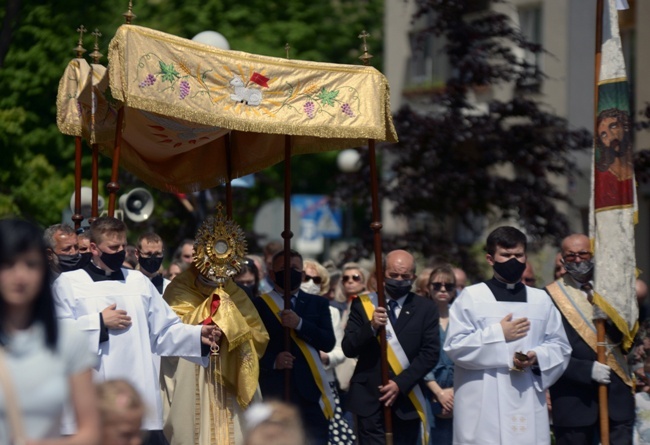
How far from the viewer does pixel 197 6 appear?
92.2ft

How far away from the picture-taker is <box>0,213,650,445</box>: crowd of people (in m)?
7.74

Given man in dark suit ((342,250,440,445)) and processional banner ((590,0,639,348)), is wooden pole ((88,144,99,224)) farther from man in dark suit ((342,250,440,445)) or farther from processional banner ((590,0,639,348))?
processional banner ((590,0,639,348))

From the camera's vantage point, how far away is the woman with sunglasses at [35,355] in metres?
4.16

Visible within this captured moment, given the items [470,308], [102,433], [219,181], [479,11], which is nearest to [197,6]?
[479,11]

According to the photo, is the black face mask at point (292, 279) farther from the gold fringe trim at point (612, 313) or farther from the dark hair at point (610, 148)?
the dark hair at point (610, 148)

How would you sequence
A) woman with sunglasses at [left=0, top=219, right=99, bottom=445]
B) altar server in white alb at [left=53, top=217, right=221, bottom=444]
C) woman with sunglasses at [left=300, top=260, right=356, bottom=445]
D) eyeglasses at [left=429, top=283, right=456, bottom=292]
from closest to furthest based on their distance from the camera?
woman with sunglasses at [left=0, top=219, right=99, bottom=445] → altar server in white alb at [left=53, top=217, right=221, bottom=444] → eyeglasses at [left=429, top=283, right=456, bottom=292] → woman with sunglasses at [left=300, top=260, right=356, bottom=445]

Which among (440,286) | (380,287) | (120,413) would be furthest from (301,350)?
(120,413)

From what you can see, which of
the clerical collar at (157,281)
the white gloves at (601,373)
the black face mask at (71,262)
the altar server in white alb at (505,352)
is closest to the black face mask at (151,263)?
the clerical collar at (157,281)

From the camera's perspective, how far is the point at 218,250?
902cm

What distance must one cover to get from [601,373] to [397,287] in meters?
1.59

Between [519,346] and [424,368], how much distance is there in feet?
3.14

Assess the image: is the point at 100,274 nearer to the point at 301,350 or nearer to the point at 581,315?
the point at 301,350

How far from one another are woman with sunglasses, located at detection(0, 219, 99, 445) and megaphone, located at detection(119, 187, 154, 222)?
370 inches

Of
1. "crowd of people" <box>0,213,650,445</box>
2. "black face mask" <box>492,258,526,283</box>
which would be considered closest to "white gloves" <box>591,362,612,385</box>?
"crowd of people" <box>0,213,650,445</box>
